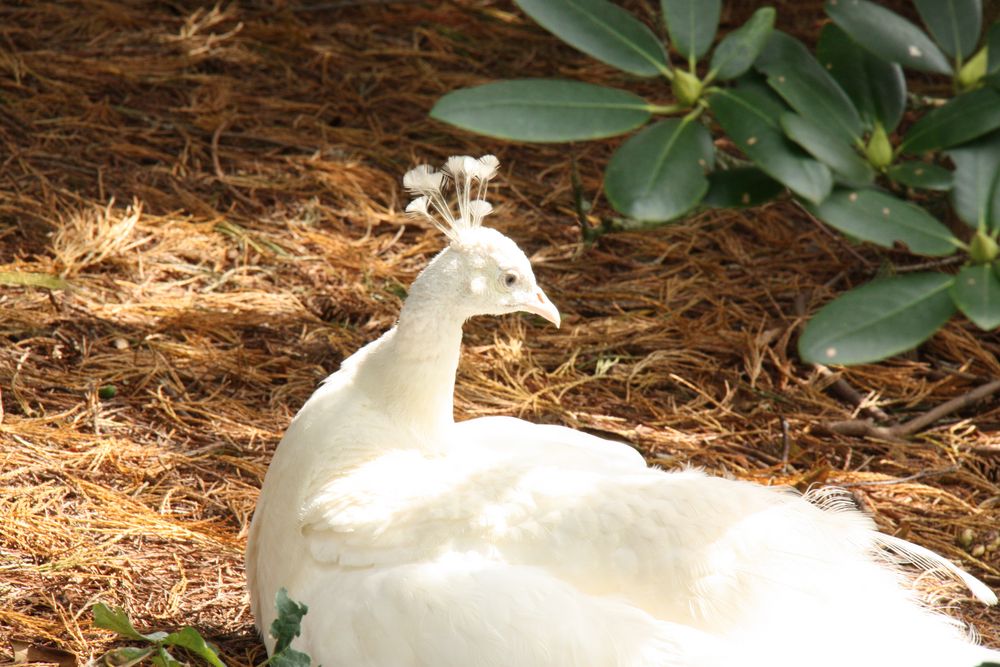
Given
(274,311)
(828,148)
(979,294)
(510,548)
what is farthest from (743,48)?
(274,311)

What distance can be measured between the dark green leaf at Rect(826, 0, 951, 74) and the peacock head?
1.04 metres

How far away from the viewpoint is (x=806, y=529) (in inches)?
89.4

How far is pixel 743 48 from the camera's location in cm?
275

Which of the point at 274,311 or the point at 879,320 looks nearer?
the point at 879,320

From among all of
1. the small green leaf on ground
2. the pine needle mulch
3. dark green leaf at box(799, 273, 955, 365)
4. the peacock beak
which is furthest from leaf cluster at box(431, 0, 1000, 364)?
the small green leaf on ground

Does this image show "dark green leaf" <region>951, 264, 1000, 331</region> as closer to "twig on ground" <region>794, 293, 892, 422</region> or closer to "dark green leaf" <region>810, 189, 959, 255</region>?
"dark green leaf" <region>810, 189, 959, 255</region>

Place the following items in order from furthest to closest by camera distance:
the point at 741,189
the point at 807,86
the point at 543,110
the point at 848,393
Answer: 1. the point at 848,393
2. the point at 741,189
3. the point at 807,86
4. the point at 543,110

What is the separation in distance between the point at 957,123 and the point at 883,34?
11.0 inches

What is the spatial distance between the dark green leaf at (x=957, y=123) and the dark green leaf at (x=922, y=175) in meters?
0.04

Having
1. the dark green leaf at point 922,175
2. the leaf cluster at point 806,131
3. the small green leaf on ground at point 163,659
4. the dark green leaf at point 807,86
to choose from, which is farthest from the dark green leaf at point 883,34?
the small green leaf on ground at point 163,659

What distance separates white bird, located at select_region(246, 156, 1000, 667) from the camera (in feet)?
6.70

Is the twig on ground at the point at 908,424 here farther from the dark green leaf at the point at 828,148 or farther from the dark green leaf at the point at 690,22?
the dark green leaf at the point at 690,22

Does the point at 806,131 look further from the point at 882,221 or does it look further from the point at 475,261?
the point at 475,261

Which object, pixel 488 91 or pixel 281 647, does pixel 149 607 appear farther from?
pixel 488 91
